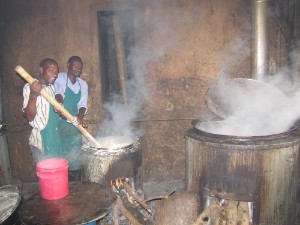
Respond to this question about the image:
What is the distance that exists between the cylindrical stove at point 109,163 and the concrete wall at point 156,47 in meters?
2.05

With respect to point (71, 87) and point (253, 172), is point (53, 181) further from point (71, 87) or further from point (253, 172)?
point (71, 87)

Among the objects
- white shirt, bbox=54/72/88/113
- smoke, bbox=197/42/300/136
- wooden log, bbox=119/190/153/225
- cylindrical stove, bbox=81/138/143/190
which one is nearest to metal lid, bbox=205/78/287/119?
smoke, bbox=197/42/300/136

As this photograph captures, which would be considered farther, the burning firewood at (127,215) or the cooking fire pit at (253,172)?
the burning firewood at (127,215)

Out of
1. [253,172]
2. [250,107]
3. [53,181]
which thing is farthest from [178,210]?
[250,107]

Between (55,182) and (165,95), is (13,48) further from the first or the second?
(55,182)

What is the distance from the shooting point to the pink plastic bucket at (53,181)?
3.25 metres

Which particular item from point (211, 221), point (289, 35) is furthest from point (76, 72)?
point (289, 35)

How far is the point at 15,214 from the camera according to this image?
3.39 meters

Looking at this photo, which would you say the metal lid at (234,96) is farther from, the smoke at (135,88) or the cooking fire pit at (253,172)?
the smoke at (135,88)

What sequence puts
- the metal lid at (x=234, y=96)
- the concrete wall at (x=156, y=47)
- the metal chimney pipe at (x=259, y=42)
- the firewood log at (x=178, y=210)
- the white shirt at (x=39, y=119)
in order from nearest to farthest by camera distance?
the firewood log at (x=178, y=210), the white shirt at (x=39, y=119), the metal lid at (x=234, y=96), the metal chimney pipe at (x=259, y=42), the concrete wall at (x=156, y=47)

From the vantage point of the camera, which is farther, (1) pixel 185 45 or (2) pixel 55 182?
(1) pixel 185 45

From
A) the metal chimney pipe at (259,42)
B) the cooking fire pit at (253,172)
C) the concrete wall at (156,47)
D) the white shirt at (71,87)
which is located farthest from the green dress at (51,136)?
the metal chimney pipe at (259,42)

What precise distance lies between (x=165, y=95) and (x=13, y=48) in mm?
3451

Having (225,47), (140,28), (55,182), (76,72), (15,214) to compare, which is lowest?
(15,214)
